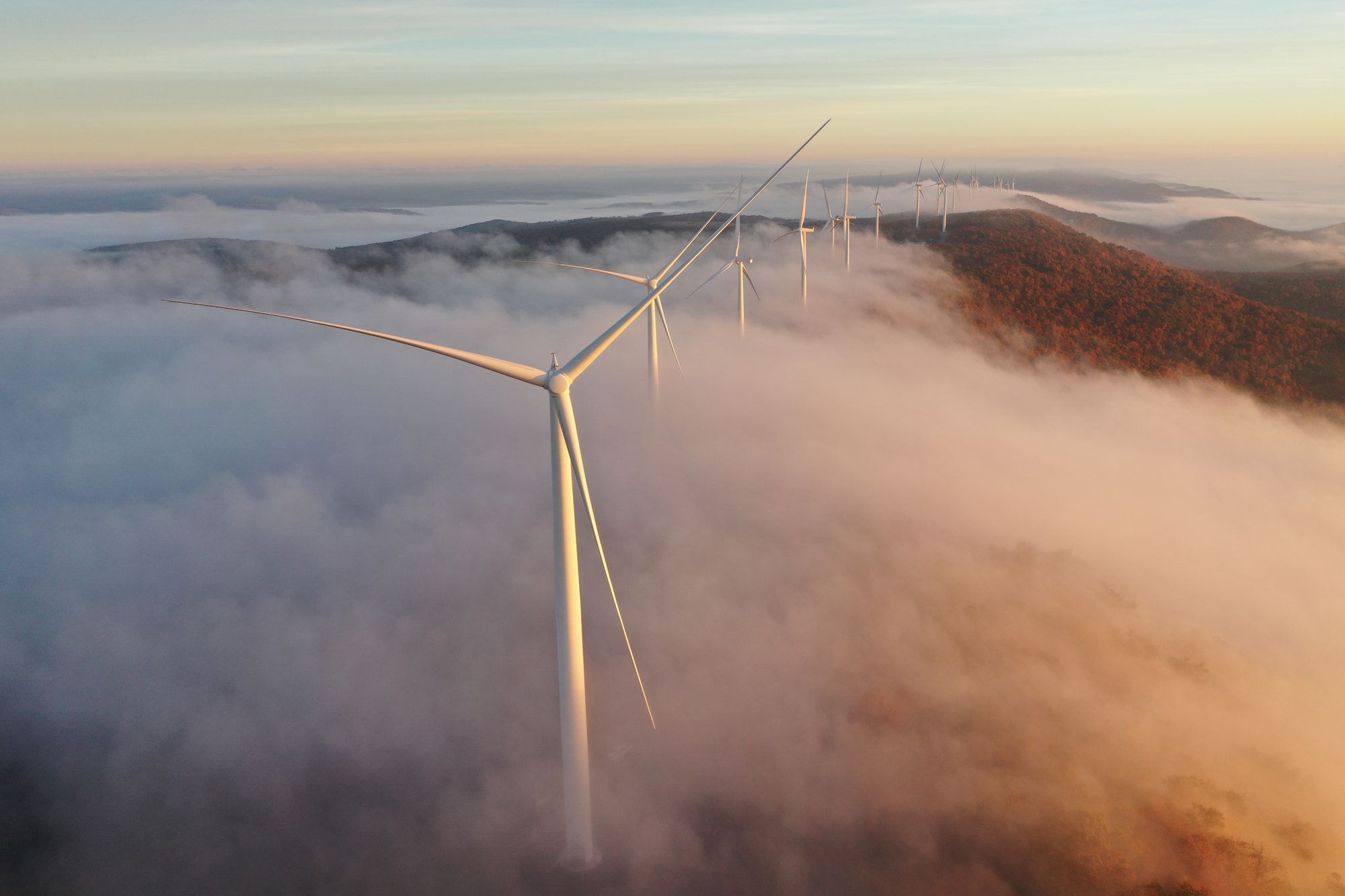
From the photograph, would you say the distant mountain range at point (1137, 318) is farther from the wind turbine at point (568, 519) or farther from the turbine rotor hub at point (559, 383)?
the turbine rotor hub at point (559, 383)

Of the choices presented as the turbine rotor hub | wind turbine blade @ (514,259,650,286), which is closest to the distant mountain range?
wind turbine blade @ (514,259,650,286)

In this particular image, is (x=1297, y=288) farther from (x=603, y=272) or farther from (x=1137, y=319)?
(x=603, y=272)

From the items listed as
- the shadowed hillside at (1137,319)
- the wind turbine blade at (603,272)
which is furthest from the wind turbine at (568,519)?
the shadowed hillside at (1137,319)

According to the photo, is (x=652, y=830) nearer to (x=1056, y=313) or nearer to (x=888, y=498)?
(x=888, y=498)

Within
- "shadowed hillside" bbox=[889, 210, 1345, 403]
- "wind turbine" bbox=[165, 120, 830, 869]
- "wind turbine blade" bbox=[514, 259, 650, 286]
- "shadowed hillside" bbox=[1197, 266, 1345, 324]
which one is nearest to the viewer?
"wind turbine" bbox=[165, 120, 830, 869]

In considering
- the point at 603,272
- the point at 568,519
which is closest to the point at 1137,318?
the point at 603,272

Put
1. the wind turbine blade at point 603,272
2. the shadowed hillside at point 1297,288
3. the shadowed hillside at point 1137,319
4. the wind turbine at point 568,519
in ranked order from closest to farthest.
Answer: the wind turbine at point 568,519, the wind turbine blade at point 603,272, the shadowed hillside at point 1137,319, the shadowed hillside at point 1297,288

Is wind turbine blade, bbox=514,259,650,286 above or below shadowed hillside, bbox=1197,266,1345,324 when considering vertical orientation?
above

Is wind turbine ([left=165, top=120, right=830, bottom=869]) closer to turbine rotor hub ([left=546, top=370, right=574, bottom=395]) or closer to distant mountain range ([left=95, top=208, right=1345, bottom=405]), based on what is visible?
turbine rotor hub ([left=546, top=370, right=574, bottom=395])

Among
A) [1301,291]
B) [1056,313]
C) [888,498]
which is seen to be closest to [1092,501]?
[888,498]
